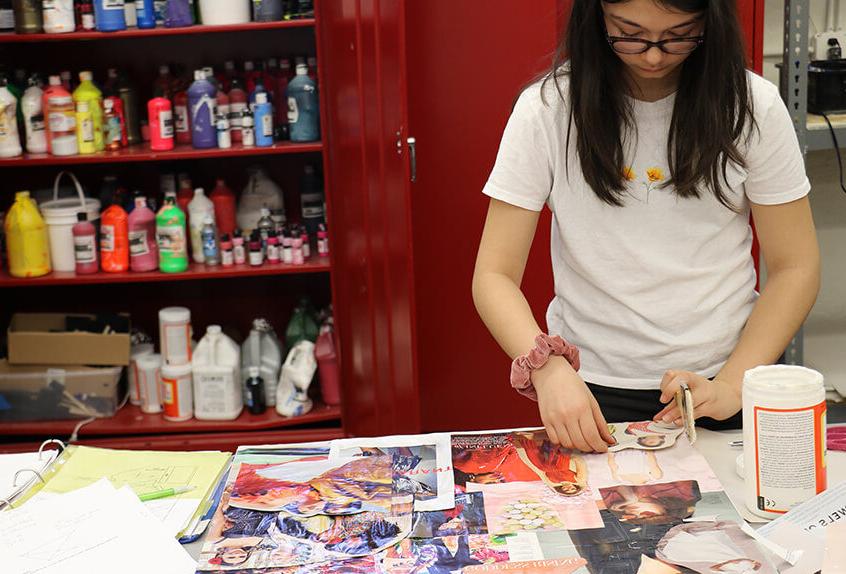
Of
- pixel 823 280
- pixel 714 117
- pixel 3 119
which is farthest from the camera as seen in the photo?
pixel 823 280

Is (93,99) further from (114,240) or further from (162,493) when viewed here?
(162,493)

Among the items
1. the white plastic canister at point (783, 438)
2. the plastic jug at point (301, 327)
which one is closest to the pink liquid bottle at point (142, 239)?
the plastic jug at point (301, 327)

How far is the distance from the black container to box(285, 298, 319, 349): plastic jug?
1.55 meters

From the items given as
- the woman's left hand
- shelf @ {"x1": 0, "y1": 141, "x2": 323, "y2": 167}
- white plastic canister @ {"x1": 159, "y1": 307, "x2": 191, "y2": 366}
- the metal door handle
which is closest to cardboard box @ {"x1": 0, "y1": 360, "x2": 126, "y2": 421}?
white plastic canister @ {"x1": 159, "y1": 307, "x2": 191, "y2": 366}

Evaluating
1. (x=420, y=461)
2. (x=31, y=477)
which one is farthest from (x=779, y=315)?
(x=31, y=477)

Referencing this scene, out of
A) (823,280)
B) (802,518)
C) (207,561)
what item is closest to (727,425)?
(802,518)

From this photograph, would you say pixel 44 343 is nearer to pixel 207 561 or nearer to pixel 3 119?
pixel 3 119

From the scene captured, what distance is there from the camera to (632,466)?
1373 mm

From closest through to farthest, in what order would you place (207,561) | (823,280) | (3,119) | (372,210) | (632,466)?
(207,561) < (632,466) < (372,210) < (3,119) < (823,280)

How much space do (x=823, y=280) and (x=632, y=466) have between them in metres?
2.35

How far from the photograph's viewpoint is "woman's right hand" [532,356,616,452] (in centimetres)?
139

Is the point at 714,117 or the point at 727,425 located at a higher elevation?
Answer: the point at 714,117

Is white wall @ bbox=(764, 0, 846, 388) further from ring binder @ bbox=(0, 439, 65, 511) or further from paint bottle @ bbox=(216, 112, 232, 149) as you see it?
ring binder @ bbox=(0, 439, 65, 511)

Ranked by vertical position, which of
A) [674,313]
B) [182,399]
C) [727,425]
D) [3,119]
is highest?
[3,119]
